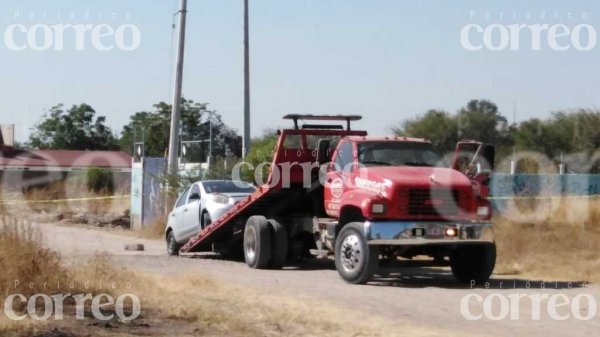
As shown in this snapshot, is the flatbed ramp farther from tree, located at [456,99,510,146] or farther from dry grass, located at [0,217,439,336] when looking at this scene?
tree, located at [456,99,510,146]

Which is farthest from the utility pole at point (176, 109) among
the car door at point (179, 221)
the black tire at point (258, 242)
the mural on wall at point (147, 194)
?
the black tire at point (258, 242)

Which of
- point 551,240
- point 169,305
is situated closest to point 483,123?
point 551,240

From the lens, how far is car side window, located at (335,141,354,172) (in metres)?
17.0

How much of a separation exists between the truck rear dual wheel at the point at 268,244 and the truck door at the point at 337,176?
151 centimetres

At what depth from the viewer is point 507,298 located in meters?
14.0

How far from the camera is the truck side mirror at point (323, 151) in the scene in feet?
58.6

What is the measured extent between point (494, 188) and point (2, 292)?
2819cm

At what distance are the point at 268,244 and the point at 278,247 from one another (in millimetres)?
195

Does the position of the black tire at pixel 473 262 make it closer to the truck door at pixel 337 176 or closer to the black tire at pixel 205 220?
the truck door at pixel 337 176

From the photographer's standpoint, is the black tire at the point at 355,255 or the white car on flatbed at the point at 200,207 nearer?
the black tire at the point at 355,255

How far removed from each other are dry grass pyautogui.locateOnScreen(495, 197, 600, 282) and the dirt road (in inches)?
55.5

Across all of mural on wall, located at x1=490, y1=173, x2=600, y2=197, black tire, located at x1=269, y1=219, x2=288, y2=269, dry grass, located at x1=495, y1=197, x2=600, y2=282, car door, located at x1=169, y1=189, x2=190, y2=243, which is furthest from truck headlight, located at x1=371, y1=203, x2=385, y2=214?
mural on wall, located at x1=490, y1=173, x2=600, y2=197

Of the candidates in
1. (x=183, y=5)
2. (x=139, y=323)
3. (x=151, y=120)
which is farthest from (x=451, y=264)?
(x=151, y=120)

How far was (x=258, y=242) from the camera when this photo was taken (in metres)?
18.6
